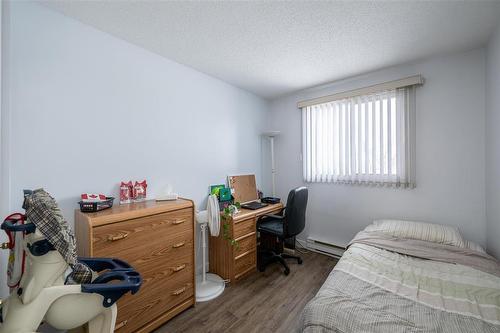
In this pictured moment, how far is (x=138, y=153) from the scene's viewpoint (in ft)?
6.37

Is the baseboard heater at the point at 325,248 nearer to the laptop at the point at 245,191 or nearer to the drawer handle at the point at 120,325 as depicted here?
the laptop at the point at 245,191

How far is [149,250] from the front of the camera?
5.13 feet

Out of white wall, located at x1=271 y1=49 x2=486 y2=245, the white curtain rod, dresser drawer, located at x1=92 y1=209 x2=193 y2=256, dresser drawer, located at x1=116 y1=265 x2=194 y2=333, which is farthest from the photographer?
Answer: the white curtain rod

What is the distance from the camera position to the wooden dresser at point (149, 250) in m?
1.36

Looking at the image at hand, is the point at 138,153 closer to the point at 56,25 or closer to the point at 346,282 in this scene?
the point at 56,25

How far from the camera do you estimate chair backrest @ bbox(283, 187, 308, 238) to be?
7.55ft

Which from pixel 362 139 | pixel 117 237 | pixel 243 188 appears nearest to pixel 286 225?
pixel 243 188

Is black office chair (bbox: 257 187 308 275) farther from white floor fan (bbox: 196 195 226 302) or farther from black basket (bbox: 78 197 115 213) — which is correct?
black basket (bbox: 78 197 115 213)

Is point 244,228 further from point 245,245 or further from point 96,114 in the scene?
point 96,114

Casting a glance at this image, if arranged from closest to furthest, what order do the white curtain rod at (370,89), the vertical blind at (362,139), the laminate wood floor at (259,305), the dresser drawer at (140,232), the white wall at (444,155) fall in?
the dresser drawer at (140,232)
the laminate wood floor at (259,305)
the white wall at (444,155)
the white curtain rod at (370,89)
the vertical blind at (362,139)

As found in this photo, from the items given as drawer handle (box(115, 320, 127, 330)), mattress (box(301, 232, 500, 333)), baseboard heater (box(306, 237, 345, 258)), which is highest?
mattress (box(301, 232, 500, 333))

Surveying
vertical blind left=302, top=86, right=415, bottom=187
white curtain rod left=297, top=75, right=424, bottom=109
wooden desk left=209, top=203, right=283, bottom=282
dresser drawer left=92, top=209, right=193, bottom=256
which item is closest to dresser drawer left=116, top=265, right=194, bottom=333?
dresser drawer left=92, top=209, right=193, bottom=256

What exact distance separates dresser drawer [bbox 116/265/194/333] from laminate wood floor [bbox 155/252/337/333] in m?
0.16

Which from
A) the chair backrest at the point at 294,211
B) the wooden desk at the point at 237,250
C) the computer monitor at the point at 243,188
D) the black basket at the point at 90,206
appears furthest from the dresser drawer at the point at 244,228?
the black basket at the point at 90,206
